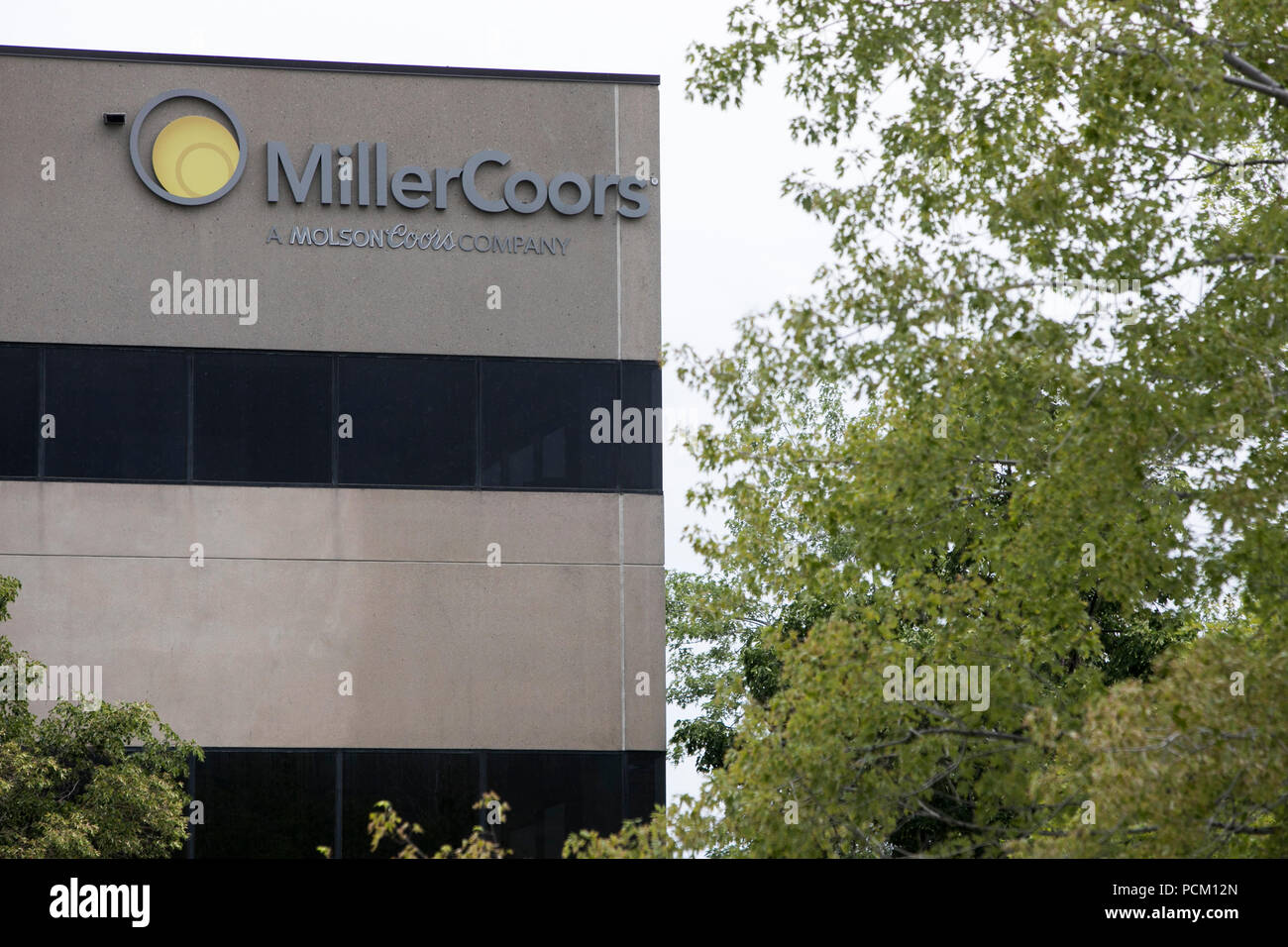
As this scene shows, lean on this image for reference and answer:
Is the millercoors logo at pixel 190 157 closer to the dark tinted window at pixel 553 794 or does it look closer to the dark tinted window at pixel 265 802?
the dark tinted window at pixel 265 802

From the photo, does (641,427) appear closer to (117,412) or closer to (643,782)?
(643,782)

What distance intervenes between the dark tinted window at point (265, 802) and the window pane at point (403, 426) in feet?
11.6

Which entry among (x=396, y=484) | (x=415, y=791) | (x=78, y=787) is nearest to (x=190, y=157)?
(x=396, y=484)

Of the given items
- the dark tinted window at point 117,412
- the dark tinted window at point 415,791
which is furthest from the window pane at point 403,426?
the dark tinted window at point 415,791

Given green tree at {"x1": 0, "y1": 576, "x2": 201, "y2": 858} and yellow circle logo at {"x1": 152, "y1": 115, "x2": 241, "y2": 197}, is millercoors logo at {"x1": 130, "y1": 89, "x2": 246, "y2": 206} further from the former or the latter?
green tree at {"x1": 0, "y1": 576, "x2": 201, "y2": 858}

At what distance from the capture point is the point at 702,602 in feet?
54.0

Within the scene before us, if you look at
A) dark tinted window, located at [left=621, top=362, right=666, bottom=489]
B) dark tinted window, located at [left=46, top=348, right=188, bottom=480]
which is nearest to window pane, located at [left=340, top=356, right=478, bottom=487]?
dark tinted window, located at [left=621, top=362, right=666, bottom=489]

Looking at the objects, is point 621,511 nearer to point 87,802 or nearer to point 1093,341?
point 87,802

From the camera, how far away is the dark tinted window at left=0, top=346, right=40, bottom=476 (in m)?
19.8

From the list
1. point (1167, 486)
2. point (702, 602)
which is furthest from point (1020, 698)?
point (702, 602)

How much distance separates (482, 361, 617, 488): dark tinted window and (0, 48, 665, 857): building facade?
4 cm

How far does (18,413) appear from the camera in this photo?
19.8 meters

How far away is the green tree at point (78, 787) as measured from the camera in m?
15.2

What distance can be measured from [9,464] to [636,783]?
28.0 ft
